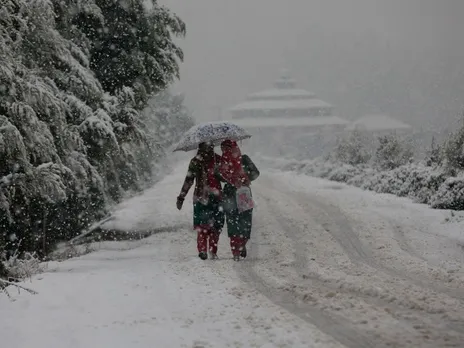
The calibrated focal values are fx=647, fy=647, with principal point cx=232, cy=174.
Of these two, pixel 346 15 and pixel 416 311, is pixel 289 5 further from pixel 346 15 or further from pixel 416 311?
pixel 416 311

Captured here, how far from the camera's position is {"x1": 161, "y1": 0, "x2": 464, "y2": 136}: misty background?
96.4 meters

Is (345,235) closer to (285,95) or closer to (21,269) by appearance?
(21,269)

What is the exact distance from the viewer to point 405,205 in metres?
16.7

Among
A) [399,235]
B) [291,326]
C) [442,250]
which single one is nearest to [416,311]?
[291,326]

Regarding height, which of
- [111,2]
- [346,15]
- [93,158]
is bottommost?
[93,158]

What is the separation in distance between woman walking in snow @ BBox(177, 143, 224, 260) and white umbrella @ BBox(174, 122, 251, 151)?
0.14 meters

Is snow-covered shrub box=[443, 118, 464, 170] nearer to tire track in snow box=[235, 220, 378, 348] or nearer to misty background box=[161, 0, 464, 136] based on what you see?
tire track in snow box=[235, 220, 378, 348]

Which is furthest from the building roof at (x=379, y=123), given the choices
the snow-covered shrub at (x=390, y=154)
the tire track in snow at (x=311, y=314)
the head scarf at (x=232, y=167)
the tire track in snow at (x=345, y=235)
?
the tire track in snow at (x=311, y=314)

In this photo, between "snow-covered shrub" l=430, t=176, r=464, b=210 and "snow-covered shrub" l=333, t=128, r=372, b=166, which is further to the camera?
"snow-covered shrub" l=333, t=128, r=372, b=166

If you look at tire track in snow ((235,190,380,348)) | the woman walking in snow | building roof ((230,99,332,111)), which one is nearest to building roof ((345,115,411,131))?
building roof ((230,99,332,111))

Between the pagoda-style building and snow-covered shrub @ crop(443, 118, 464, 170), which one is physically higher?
snow-covered shrub @ crop(443, 118, 464, 170)

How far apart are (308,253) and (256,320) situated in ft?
14.8

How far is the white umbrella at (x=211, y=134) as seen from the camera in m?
9.62

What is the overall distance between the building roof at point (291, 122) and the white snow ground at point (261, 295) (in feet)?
202
